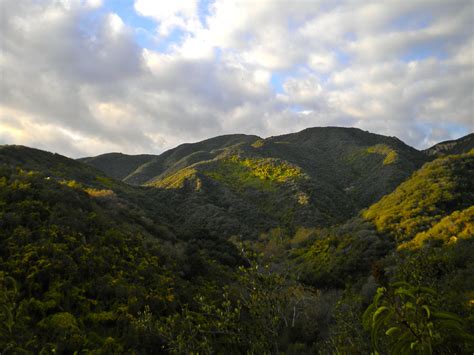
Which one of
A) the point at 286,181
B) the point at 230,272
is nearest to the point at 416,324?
the point at 230,272

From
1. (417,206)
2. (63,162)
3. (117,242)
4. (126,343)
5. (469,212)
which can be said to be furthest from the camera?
(63,162)

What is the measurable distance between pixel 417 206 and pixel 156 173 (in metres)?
76.7

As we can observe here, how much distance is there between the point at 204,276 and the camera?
1966cm

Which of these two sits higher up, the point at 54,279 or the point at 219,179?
the point at 219,179

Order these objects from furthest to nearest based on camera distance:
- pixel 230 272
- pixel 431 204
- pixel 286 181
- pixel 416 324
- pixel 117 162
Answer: pixel 117 162
pixel 286 181
pixel 431 204
pixel 230 272
pixel 416 324

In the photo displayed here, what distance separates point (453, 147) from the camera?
8525cm

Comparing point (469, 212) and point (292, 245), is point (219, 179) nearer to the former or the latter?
point (292, 245)

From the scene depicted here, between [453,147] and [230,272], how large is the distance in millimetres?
84576

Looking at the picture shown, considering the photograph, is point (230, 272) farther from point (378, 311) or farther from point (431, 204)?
point (378, 311)

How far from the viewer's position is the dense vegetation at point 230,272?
6.25m

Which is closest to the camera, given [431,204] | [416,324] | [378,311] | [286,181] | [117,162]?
[378,311]

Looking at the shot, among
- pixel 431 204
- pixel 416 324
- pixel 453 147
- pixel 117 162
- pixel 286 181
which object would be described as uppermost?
pixel 117 162

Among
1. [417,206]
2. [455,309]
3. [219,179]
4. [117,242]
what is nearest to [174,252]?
[117,242]

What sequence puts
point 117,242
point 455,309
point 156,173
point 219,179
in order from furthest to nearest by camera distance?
point 156,173, point 219,179, point 117,242, point 455,309
